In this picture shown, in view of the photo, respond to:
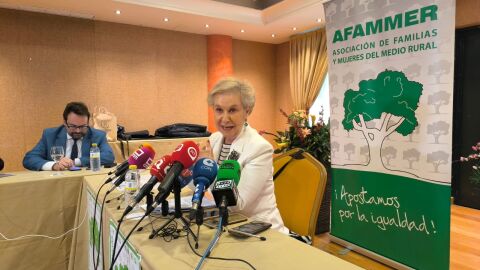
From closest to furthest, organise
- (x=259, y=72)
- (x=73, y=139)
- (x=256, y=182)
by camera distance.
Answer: (x=256, y=182) < (x=73, y=139) < (x=259, y=72)

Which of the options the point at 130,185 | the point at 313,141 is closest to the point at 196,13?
the point at 313,141

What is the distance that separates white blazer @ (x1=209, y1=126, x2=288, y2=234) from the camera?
1.33 metres

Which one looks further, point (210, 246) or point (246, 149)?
point (246, 149)

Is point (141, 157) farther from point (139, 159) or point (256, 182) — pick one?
point (256, 182)

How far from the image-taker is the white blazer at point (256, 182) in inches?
52.4

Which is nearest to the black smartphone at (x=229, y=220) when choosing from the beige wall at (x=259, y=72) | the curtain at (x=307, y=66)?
the curtain at (x=307, y=66)

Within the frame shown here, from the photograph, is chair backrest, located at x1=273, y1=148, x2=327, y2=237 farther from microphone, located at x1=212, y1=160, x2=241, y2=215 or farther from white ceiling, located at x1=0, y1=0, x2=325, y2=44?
white ceiling, located at x1=0, y1=0, x2=325, y2=44

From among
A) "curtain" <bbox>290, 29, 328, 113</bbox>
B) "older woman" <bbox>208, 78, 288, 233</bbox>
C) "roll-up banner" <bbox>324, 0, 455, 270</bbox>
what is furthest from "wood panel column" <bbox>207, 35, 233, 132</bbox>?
"older woman" <bbox>208, 78, 288, 233</bbox>

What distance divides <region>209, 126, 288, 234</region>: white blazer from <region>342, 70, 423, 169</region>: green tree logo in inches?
44.8

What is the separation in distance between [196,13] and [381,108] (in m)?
3.18

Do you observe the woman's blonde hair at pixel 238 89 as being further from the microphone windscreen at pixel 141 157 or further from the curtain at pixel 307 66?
the curtain at pixel 307 66

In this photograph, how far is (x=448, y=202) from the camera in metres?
1.90

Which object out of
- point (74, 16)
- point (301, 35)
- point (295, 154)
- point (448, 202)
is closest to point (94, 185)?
point (295, 154)

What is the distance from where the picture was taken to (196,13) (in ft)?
14.8
